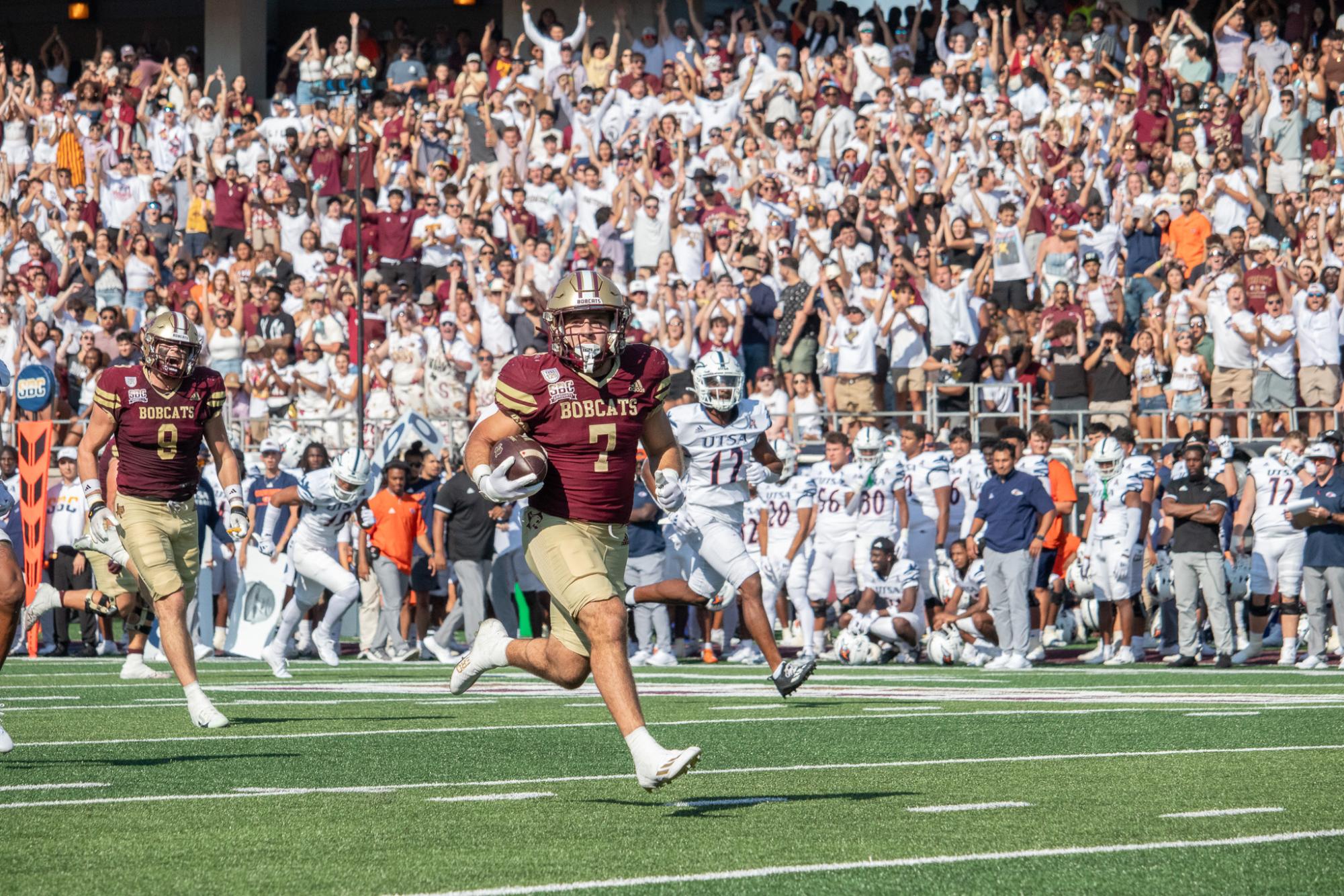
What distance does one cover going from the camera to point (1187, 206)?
62.2 feet

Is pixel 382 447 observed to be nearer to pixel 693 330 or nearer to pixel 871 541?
pixel 693 330

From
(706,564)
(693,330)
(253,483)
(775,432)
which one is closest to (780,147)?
(693,330)

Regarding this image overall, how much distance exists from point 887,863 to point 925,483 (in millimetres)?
11953

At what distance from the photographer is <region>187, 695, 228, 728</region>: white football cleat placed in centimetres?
916

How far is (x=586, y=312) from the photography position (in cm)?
684

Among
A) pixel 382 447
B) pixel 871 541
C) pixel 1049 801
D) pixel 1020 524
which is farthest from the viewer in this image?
pixel 382 447

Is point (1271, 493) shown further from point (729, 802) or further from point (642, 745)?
point (642, 745)

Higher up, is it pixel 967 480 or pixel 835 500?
pixel 967 480

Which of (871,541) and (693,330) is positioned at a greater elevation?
(693,330)

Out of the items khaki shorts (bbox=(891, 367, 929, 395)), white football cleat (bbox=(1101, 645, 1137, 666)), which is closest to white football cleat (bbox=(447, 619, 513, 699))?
white football cleat (bbox=(1101, 645, 1137, 666))

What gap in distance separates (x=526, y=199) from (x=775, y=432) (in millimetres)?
5331

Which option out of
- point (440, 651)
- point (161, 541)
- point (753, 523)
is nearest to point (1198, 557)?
point (753, 523)

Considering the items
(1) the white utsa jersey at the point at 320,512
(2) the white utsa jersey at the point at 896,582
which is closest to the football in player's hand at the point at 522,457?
(1) the white utsa jersey at the point at 320,512

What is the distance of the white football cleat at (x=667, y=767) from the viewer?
20.1ft
